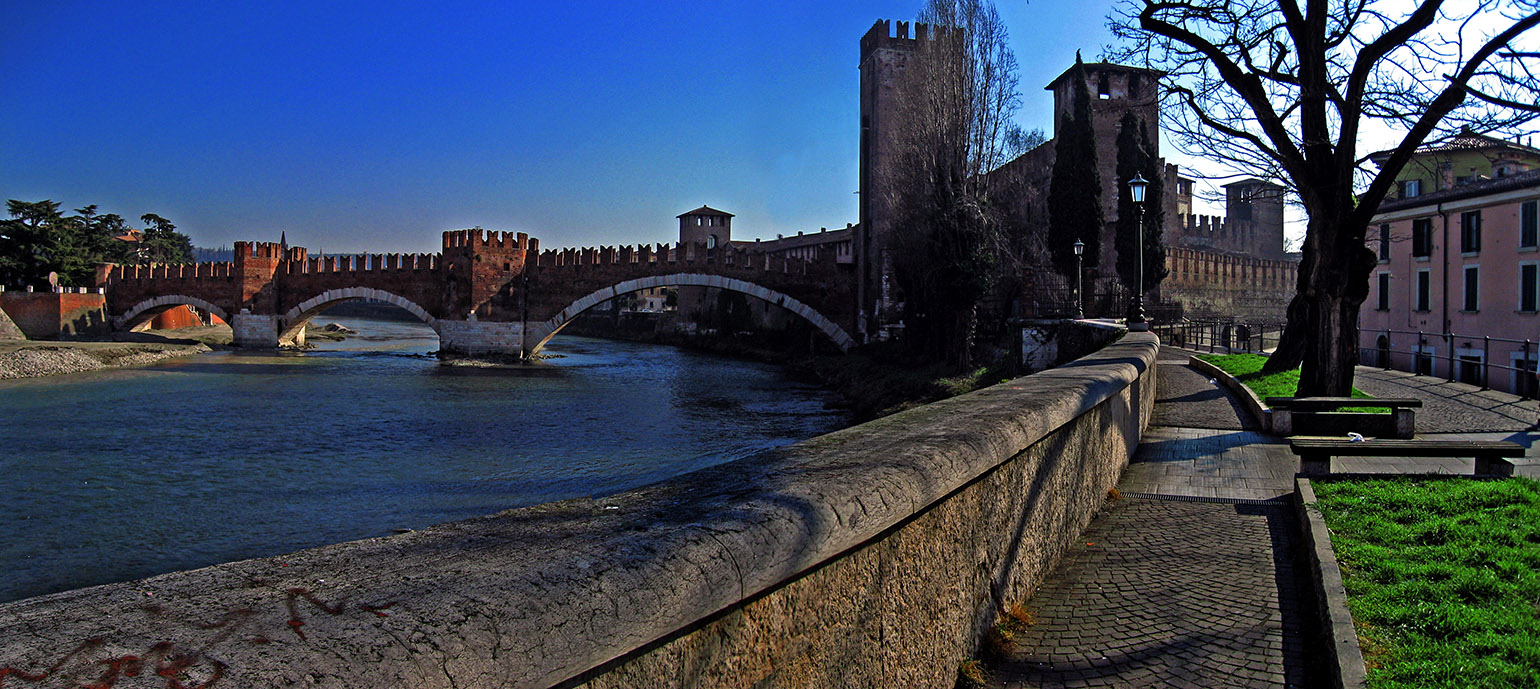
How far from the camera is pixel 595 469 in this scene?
45.3 ft

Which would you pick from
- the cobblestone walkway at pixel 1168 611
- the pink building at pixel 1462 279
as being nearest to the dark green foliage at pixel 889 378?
the pink building at pixel 1462 279

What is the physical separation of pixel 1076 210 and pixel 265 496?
26.5 meters

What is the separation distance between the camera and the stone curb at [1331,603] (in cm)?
275

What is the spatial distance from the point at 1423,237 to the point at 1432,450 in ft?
78.1

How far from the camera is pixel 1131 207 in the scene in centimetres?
3173

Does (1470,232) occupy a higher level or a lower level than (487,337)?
higher

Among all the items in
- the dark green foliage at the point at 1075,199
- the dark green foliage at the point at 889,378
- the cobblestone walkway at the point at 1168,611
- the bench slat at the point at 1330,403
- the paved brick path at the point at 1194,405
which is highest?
the dark green foliage at the point at 1075,199

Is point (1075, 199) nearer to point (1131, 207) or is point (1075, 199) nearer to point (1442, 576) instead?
point (1131, 207)

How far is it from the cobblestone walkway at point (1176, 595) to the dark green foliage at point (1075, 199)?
25.8m

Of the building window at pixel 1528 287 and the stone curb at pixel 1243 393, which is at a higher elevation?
the building window at pixel 1528 287

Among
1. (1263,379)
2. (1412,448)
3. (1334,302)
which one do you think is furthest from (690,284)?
(1412,448)

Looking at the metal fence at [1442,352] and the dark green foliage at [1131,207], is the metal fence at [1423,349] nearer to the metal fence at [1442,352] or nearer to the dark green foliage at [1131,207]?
the metal fence at [1442,352]

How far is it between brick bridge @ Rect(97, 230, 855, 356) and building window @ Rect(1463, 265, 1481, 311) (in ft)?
61.2

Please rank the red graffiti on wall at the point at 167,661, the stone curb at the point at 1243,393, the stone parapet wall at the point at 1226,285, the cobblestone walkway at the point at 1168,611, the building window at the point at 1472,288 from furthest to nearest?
1. the stone parapet wall at the point at 1226,285
2. the building window at the point at 1472,288
3. the stone curb at the point at 1243,393
4. the cobblestone walkway at the point at 1168,611
5. the red graffiti on wall at the point at 167,661
